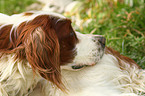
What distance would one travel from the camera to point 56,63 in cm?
203

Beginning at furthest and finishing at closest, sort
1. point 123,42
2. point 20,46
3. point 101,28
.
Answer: point 101,28
point 123,42
point 20,46

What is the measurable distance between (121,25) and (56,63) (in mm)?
2471

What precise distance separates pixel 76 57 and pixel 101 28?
8.25 feet

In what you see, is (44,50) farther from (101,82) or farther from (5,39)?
(101,82)

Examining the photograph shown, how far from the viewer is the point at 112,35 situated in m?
4.14

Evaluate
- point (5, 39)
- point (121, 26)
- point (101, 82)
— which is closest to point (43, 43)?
point (5, 39)

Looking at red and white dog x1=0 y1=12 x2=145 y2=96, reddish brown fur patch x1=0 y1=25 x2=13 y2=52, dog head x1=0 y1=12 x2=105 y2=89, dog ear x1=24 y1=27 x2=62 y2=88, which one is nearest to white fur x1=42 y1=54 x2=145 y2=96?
red and white dog x1=0 y1=12 x2=145 y2=96

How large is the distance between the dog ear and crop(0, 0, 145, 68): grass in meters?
1.64

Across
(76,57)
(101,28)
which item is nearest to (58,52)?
(76,57)

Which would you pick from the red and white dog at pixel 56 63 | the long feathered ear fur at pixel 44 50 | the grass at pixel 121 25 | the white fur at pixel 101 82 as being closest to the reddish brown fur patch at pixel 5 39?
the red and white dog at pixel 56 63

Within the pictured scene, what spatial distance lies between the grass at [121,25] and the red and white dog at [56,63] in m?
0.79

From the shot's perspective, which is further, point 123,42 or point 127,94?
point 123,42

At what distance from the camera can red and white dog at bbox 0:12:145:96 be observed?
197 cm

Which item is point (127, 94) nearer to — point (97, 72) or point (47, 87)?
point (97, 72)
